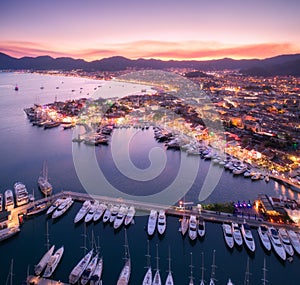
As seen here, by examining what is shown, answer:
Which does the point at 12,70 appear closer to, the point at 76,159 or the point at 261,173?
the point at 76,159

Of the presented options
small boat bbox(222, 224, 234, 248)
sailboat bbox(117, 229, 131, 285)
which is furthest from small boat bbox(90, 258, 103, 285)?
small boat bbox(222, 224, 234, 248)

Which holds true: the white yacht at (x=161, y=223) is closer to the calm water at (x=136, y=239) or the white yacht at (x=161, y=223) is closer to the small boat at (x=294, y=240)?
the calm water at (x=136, y=239)

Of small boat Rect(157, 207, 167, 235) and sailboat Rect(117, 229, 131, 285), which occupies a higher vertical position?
sailboat Rect(117, 229, 131, 285)

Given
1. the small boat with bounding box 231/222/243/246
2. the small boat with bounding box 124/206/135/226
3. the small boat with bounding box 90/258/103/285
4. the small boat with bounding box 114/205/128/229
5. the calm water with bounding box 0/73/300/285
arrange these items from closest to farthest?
1. the small boat with bounding box 90/258/103/285
2. the calm water with bounding box 0/73/300/285
3. the small boat with bounding box 231/222/243/246
4. the small boat with bounding box 114/205/128/229
5. the small boat with bounding box 124/206/135/226

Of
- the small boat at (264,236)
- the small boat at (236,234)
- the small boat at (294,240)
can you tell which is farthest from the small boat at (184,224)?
the small boat at (294,240)

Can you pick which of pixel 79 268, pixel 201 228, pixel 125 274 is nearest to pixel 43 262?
pixel 79 268

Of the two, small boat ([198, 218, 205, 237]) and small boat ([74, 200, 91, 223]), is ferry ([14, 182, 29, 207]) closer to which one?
small boat ([74, 200, 91, 223])
